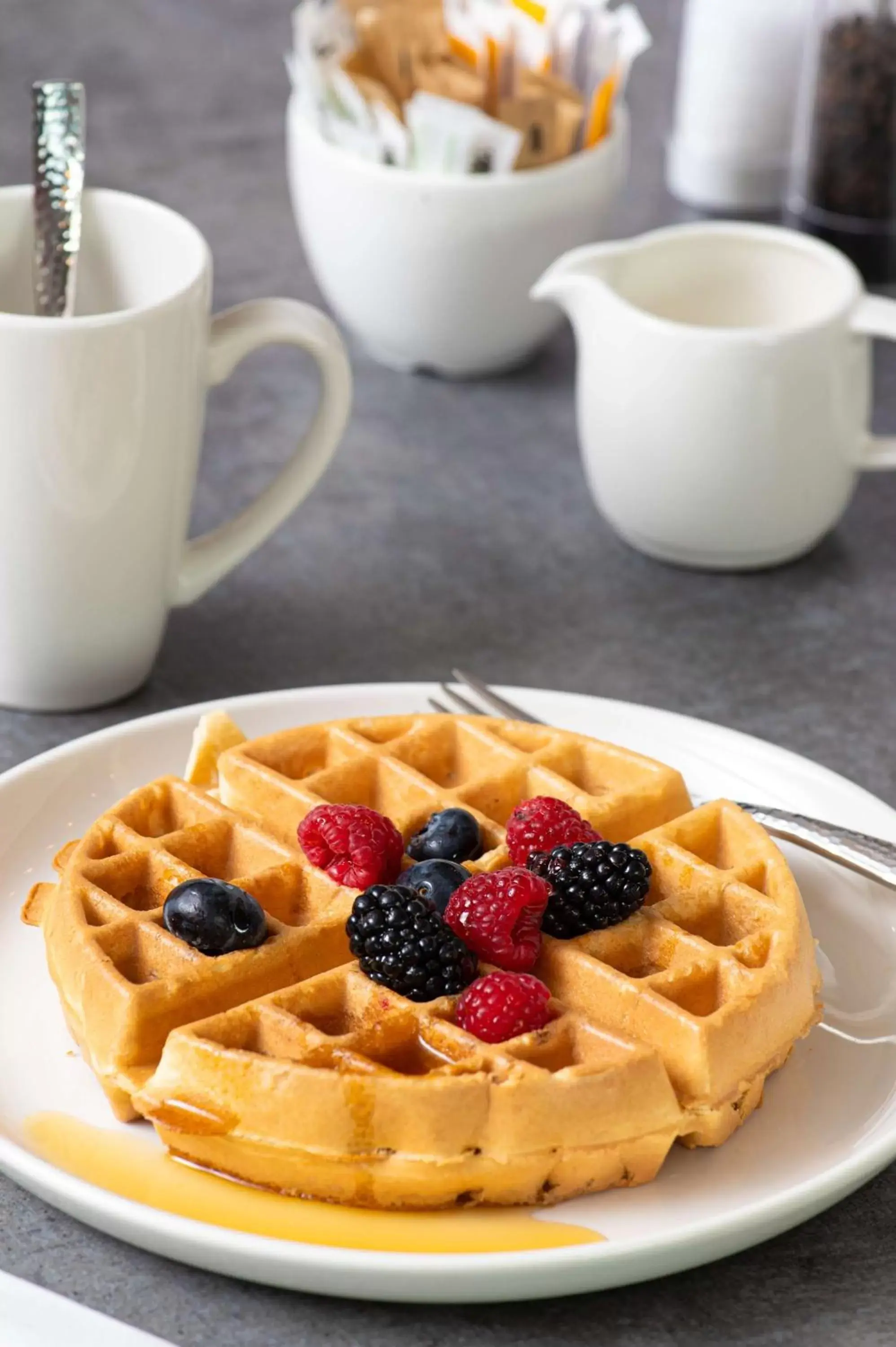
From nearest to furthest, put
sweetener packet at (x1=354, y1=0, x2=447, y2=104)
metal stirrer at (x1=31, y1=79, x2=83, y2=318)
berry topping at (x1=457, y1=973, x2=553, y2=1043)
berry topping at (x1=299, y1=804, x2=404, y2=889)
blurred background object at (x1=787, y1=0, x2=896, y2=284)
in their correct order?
berry topping at (x1=457, y1=973, x2=553, y2=1043)
berry topping at (x1=299, y1=804, x2=404, y2=889)
metal stirrer at (x1=31, y1=79, x2=83, y2=318)
sweetener packet at (x1=354, y1=0, x2=447, y2=104)
blurred background object at (x1=787, y1=0, x2=896, y2=284)

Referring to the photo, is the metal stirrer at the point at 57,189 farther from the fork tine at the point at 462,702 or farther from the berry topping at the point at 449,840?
the berry topping at the point at 449,840

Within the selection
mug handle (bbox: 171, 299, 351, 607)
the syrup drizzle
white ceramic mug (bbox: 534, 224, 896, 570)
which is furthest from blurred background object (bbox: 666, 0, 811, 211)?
the syrup drizzle

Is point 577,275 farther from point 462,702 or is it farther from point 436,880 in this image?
point 436,880

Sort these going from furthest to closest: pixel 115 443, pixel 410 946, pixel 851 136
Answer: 1. pixel 851 136
2. pixel 115 443
3. pixel 410 946

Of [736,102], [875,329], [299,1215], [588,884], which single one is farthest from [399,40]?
[299,1215]

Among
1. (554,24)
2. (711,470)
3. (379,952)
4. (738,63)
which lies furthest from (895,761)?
(738,63)

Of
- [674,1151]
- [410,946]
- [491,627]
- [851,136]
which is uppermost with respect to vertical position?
[851,136]

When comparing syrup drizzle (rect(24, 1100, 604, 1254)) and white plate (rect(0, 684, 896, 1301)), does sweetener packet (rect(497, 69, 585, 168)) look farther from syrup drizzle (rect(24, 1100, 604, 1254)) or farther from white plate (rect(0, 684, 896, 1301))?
syrup drizzle (rect(24, 1100, 604, 1254))

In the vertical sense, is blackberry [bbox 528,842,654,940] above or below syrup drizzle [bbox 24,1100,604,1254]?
above
